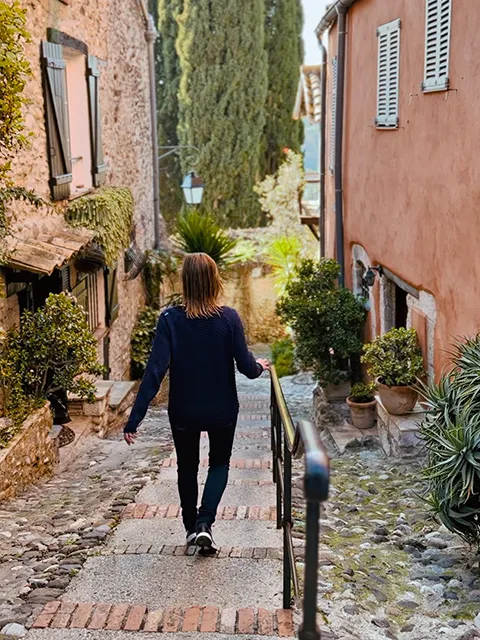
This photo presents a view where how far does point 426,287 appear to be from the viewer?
22.0 ft

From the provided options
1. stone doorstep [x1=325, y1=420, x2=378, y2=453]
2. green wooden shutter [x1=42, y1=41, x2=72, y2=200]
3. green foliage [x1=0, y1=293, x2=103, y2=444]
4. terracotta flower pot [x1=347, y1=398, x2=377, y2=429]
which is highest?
green wooden shutter [x1=42, y1=41, x2=72, y2=200]

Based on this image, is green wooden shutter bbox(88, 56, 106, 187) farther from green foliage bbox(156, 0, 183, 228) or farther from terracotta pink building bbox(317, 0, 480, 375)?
green foliage bbox(156, 0, 183, 228)

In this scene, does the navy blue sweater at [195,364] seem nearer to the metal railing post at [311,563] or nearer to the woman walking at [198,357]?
the woman walking at [198,357]

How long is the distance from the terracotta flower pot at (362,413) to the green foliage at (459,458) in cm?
393

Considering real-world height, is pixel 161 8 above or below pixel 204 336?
above

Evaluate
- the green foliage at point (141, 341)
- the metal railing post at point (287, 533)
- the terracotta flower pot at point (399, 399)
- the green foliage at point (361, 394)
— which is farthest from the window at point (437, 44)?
the green foliage at point (141, 341)

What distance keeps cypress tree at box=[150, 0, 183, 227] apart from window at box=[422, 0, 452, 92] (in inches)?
675

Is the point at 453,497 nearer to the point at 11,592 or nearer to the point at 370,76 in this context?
the point at 11,592

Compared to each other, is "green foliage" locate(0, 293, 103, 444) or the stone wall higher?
"green foliage" locate(0, 293, 103, 444)

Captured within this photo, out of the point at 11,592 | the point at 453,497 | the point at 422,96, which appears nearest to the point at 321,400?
the point at 422,96

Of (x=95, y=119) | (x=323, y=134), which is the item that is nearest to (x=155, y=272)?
(x=323, y=134)

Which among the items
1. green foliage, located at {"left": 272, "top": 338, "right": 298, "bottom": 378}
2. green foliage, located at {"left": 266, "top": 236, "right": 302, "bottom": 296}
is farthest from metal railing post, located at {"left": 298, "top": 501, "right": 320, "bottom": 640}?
green foliage, located at {"left": 266, "top": 236, "right": 302, "bottom": 296}

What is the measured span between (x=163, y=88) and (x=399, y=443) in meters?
18.9

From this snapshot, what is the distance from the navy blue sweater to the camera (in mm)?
3730
